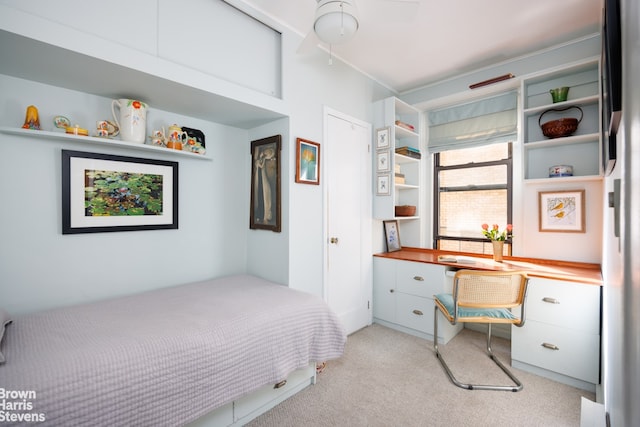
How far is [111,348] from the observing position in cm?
127

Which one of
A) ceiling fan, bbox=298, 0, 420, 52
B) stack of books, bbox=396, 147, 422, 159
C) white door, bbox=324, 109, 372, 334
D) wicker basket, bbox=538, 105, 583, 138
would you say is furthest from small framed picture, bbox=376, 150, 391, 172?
ceiling fan, bbox=298, 0, 420, 52

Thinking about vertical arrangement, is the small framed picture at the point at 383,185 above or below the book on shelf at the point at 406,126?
below

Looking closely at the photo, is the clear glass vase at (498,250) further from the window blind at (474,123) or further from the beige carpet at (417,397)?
the window blind at (474,123)

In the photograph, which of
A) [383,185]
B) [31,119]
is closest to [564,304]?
[383,185]

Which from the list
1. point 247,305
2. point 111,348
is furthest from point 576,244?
point 111,348

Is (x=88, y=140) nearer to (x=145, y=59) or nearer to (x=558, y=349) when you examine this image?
(x=145, y=59)

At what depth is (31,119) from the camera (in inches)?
65.2

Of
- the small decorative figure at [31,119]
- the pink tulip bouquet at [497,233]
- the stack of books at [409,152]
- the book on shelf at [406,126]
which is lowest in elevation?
the pink tulip bouquet at [497,233]

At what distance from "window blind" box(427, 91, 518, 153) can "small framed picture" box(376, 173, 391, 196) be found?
87 cm

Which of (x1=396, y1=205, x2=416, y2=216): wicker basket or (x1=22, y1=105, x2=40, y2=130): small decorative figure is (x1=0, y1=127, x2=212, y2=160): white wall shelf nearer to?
(x1=22, y1=105, x2=40, y2=130): small decorative figure

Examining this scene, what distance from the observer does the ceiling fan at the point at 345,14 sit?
159 cm

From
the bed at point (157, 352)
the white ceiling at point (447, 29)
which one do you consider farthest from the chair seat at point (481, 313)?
the white ceiling at point (447, 29)

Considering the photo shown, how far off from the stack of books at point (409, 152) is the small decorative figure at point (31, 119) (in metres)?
3.01

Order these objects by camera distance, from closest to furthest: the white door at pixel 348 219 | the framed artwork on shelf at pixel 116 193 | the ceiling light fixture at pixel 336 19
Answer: the ceiling light fixture at pixel 336 19, the framed artwork on shelf at pixel 116 193, the white door at pixel 348 219
